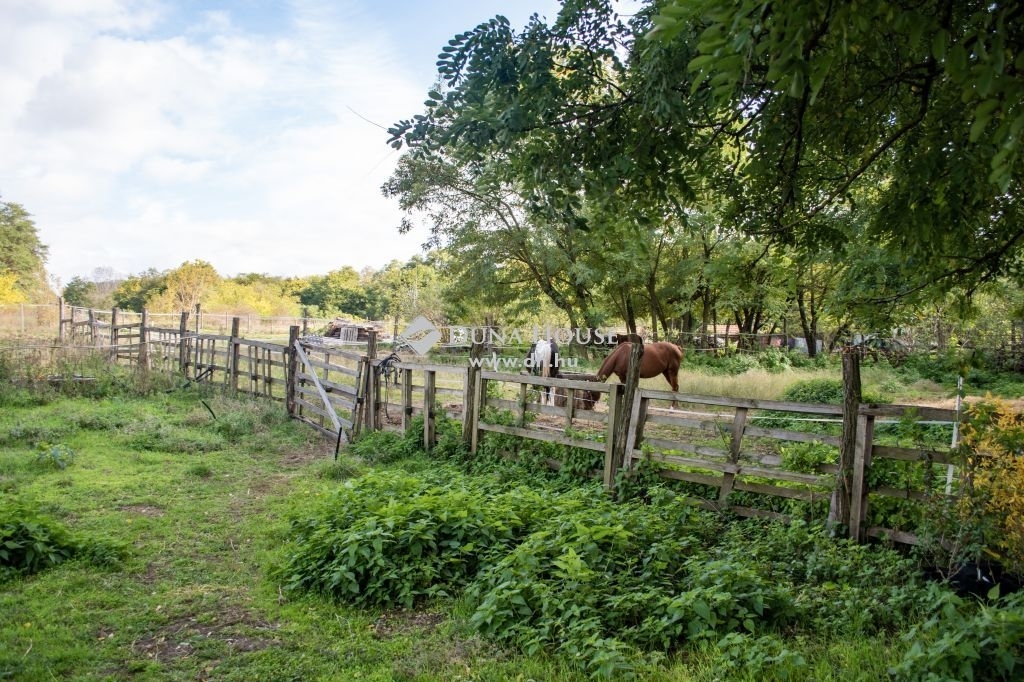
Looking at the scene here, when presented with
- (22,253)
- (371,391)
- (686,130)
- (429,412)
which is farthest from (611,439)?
(22,253)

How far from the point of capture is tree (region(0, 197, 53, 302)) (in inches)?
1427

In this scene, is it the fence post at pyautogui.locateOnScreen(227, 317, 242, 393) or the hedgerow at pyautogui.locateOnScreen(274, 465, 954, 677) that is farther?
the fence post at pyautogui.locateOnScreen(227, 317, 242, 393)

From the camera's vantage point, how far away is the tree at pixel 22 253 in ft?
119

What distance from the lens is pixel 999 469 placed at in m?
3.84

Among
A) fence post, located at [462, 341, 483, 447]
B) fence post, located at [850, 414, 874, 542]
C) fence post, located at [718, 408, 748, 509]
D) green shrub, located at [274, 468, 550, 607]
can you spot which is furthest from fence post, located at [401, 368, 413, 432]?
fence post, located at [850, 414, 874, 542]

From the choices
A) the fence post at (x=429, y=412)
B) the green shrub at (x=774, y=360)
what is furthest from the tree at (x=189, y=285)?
the fence post at (x=429, y=412)

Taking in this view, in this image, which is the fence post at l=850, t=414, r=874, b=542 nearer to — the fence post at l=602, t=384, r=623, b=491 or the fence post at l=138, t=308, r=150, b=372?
the fence post at l=602, t=384, r=623, b=491

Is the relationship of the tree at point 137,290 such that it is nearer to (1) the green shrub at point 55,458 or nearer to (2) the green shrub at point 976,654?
(1) the green shrub at point 55,458

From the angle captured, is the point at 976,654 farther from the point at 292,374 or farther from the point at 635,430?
the point at 292,374

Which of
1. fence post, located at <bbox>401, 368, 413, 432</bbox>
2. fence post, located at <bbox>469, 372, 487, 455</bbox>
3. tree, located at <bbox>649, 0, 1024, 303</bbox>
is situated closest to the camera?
tree, located at <bbox>649, 0, 1024, 303</bbox>

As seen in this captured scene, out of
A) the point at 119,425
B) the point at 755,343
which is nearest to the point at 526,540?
the point at 119,425

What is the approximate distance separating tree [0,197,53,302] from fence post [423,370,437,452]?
35.9m

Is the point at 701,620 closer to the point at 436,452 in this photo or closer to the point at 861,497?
the point at 861,497

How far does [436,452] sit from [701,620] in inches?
219
